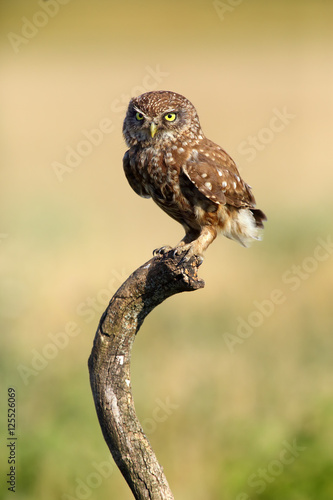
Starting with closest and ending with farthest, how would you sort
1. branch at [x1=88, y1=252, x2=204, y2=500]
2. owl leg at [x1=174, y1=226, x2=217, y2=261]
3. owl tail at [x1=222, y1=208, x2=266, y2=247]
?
1. branch at [x1=88, y1=252, x2=204, y2=500]
2. owl leg at [x1=174, y1=226, x2=217, y2=261]
3. owl tail at [x1=222, y1=208, x2=266, y2=247]

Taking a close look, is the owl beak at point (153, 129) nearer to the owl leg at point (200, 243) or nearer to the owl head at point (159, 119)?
the owl head at point (159, 119)

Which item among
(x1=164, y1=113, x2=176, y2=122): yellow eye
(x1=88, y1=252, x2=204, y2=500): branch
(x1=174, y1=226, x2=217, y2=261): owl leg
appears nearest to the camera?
(x1=88, y1=252, x2=204, y2=500): branch

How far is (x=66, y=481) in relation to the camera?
10.9 ft

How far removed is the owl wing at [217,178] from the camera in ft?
8.29

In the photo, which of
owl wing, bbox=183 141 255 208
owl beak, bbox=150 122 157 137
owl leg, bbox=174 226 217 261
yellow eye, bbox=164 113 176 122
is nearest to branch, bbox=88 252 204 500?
owl leg, bbox=174 226 217 261

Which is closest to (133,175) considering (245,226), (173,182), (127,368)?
(173,182)

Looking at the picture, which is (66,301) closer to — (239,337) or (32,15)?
(239,337)

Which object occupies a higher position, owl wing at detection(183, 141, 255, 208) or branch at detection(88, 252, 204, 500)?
owl wing at detection(183, 141, 255, 208)

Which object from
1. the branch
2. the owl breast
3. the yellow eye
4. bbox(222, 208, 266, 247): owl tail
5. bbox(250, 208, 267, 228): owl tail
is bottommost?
the branch

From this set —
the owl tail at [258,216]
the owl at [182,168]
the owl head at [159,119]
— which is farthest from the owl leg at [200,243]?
the owl head at [159,119]

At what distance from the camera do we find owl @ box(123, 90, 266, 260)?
8.41ft

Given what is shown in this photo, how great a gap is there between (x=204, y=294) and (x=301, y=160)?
247 cm

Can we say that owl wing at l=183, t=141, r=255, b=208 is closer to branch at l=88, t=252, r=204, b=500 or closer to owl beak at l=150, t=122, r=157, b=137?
owl beak at l=150, t=122, r=157, b=137

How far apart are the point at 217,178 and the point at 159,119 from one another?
36cm
